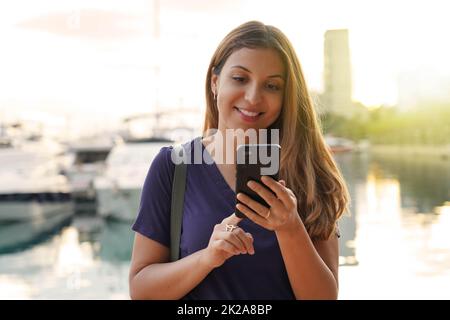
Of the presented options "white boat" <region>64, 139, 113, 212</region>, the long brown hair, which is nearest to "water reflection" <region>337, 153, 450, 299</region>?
the long brown hair

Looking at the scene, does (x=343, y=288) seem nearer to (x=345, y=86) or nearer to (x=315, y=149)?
(x=345, y=86)

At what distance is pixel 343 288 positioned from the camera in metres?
5.56

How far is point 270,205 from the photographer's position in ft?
2.65

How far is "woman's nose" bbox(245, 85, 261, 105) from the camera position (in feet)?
2.97

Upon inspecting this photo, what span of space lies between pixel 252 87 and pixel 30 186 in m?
10.3

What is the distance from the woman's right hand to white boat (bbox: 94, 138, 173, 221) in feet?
26.4

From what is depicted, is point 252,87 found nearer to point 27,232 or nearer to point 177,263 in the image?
point 177,263

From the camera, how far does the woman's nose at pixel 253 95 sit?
91 centimetres

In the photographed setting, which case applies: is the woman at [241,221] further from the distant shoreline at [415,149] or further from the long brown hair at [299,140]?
the distant shoreline at [415,149]

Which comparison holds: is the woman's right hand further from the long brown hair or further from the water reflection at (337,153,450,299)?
the water reflection at (337,153,450,299)

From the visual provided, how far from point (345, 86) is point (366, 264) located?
3695 mm

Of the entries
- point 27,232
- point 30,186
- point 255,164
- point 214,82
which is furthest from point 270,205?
point 27,232

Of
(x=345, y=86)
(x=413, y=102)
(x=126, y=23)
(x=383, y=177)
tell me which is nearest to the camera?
(x=345, y=86)

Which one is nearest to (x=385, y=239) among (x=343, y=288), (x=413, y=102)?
(x=343, y=288)
